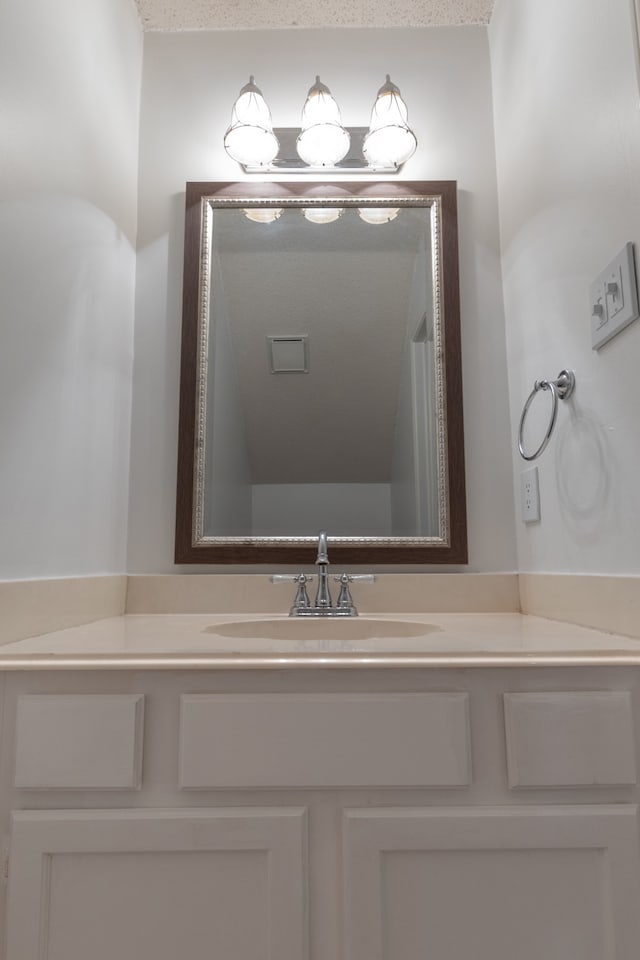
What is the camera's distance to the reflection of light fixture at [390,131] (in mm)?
1436

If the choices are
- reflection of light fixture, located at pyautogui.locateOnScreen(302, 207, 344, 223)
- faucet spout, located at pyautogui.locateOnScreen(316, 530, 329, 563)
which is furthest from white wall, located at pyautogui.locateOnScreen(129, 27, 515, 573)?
faucet spout, located at pyautogui.locateOnScreen(316, 530, 329, 563)

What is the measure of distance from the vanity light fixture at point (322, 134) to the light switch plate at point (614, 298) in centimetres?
69

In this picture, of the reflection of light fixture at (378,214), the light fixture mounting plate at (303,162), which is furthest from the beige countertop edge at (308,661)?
the light fixture mounting plate at (303,162)

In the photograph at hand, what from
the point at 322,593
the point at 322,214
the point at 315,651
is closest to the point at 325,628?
the point at 322,593

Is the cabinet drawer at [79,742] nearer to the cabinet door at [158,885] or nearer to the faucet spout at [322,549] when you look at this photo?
the cabinet door at [158,885]

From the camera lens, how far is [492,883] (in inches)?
28.7

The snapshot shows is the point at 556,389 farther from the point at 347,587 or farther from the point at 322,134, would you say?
the point at 322,134

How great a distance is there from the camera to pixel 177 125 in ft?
4.97

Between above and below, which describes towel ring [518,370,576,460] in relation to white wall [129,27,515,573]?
below

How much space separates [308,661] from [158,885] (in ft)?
1.01

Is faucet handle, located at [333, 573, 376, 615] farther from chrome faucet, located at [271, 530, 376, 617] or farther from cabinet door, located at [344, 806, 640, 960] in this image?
cabinet door, located at [344, 806, 640, 960]

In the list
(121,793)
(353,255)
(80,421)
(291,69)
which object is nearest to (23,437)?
(80,421)

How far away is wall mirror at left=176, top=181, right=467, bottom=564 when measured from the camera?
4.49ft

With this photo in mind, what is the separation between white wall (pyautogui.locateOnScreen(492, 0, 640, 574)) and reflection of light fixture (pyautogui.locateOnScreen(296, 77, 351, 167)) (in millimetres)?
382
